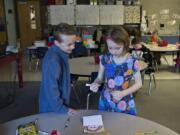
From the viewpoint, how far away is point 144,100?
4348 mm

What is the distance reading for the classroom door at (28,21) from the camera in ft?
33.0

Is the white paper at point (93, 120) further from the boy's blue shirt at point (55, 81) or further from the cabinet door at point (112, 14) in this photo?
the cabinet door at point (112, 14)

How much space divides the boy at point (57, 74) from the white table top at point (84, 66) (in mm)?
1585

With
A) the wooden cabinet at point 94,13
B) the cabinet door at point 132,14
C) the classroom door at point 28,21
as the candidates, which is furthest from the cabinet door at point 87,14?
the classroom door at point 28,21

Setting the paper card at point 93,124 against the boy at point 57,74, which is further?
the boy at point 57,74

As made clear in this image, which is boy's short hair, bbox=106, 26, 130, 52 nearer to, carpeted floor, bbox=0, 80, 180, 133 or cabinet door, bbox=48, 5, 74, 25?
carpeted floor, bbox=0, 80, 180, 133

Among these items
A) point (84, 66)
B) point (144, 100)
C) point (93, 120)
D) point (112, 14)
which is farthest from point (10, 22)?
point (93, 120)

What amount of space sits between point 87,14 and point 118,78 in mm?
6710

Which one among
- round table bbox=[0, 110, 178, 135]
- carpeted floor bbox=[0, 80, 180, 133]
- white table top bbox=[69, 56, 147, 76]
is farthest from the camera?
carpeted floor bbox=[0, 80, 180, 133]

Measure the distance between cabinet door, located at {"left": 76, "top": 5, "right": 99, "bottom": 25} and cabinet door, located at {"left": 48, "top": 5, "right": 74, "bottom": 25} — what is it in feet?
0.70

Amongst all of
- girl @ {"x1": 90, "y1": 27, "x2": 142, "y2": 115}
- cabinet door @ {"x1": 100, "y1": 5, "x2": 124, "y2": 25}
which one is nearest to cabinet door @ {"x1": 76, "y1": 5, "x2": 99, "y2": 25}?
cabinet door @ {"x1": 100, "y1": 5, "x2": 124, "y2": 25}

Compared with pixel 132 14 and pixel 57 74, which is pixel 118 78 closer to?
pixel 57 74

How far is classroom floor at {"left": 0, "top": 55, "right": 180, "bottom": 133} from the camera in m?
3.66

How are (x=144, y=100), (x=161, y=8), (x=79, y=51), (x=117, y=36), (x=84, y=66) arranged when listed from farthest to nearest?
(x=161, y=8) < (x=79, y=51) < (x=144, y=100) < (x=84, y=66) < (x=117, y=36)
